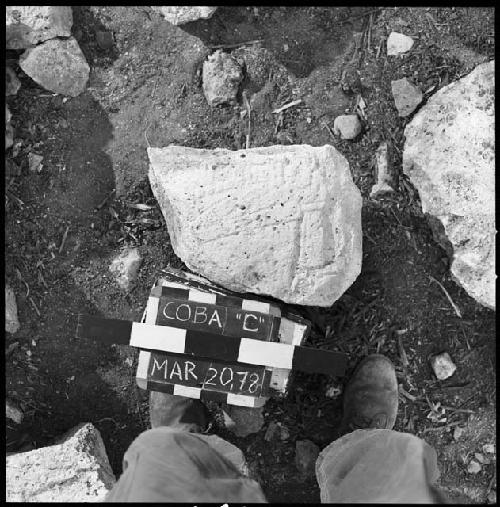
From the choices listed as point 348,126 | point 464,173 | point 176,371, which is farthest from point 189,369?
point 464,173

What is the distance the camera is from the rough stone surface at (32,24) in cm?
270

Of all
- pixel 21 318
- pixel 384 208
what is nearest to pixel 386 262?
pixel 384 208

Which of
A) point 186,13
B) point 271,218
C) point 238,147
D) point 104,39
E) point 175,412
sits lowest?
point 175,412

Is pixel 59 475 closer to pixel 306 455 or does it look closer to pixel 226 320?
pixel 226 320

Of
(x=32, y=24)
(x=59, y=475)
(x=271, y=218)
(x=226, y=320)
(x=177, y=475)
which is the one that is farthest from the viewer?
(x=32, y=24)

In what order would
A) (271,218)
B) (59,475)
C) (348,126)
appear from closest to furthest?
(271,218) < (59,475) < (348,126)

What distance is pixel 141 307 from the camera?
282cm

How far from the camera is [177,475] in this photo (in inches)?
76.2

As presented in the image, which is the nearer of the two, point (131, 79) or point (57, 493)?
point (57, 493)

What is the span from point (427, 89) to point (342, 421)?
62.7 inches

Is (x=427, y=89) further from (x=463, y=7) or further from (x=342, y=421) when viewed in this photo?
(x=342, y=421)

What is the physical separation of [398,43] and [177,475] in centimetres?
214

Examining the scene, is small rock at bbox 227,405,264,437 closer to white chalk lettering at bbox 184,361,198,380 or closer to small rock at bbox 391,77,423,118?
white chalk lettering at bbox 184,361,198,380

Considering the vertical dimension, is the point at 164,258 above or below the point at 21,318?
above
